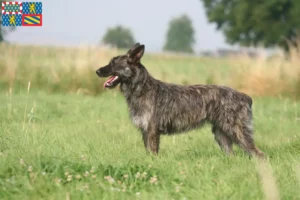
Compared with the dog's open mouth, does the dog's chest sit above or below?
below

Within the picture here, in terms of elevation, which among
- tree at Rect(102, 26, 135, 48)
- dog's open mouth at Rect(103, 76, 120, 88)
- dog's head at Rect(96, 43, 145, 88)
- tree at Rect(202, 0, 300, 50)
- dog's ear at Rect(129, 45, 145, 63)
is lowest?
tree at Rect(102, 26, 135, 48)

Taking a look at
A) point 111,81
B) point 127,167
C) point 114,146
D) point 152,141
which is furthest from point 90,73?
point 127,167

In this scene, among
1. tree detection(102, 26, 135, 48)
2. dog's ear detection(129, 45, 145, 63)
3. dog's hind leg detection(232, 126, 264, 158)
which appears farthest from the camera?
tree detection(102, 26, 135, 48)

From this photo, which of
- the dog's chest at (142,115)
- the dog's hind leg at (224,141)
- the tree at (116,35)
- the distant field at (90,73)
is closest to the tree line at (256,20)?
the distant field at (90,73)

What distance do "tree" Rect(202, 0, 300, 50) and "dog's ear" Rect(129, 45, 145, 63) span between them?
32862mm

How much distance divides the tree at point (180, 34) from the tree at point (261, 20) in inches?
2413

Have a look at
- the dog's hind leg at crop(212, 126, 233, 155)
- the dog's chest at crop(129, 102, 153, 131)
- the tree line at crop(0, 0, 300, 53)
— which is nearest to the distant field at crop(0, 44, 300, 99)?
the dog's hind leg at crop(212, 126, 233, 155)

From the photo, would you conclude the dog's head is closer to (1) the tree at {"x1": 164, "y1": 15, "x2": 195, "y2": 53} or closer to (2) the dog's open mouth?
(2) the dog's open mouth

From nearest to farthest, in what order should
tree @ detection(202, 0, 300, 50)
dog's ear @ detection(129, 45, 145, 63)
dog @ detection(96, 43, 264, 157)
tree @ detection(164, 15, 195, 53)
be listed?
1. dog's ear @ detection(129, 45, 145, 63)
2. dog @ detection(96, 43, 264, 157)
3. tree @ detection(202, 0, 300, 50)
4. tree @ detection(164, 15, 195, 53)

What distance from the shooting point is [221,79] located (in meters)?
17.5

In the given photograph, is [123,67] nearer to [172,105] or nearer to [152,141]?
[172,105]

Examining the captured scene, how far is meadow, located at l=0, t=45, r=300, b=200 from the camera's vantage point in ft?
15.4

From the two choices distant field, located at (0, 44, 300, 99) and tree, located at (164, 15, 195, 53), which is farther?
tree, located at (164, 15, 195, 53)

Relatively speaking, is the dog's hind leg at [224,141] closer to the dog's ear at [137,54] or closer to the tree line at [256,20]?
the dog's ear at [137,54]
